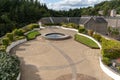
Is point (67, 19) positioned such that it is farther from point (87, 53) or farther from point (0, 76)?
point (0, 76)

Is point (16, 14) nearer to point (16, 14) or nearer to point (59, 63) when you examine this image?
point (16, 14)

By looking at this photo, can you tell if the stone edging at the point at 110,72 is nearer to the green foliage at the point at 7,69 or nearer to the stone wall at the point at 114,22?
the green foliage at the point at 7,69

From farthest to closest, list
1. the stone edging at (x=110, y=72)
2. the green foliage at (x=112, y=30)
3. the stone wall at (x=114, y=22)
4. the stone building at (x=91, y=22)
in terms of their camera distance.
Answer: the stone wall at (x=114, y=22) → the green foliage at (x=112, y=30) → the stone building at (x=91, y=22) → the stone edging at (x=110, y=72)

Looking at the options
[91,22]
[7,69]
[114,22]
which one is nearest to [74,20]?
[91,22]

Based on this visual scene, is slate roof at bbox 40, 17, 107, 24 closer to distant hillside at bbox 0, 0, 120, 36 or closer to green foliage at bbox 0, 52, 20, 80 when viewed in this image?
distant hillside at bbox 0, 0, 120, 36

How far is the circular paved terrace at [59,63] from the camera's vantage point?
14.2 meters

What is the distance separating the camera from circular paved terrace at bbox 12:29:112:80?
1417 centimetres

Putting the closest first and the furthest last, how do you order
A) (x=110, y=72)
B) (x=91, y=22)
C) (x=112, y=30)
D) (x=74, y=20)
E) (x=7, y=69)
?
(x=7, y=69), (x=110, y=72), (x=91, y=22), (x=74, y=20), (x=112, y=30)

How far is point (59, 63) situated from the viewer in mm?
17000

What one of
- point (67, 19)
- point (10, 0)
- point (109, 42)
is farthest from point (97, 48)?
point (10, 0)

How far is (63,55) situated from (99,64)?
4524mm

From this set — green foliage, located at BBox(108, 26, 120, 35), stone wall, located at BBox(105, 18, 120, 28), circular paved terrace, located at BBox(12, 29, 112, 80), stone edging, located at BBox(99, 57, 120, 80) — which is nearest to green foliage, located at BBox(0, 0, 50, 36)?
stone wall, located at BBox(105, 18, 120, 28)

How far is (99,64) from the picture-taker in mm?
16828

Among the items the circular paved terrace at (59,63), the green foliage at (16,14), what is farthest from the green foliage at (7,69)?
the green foliage at (16,14)
